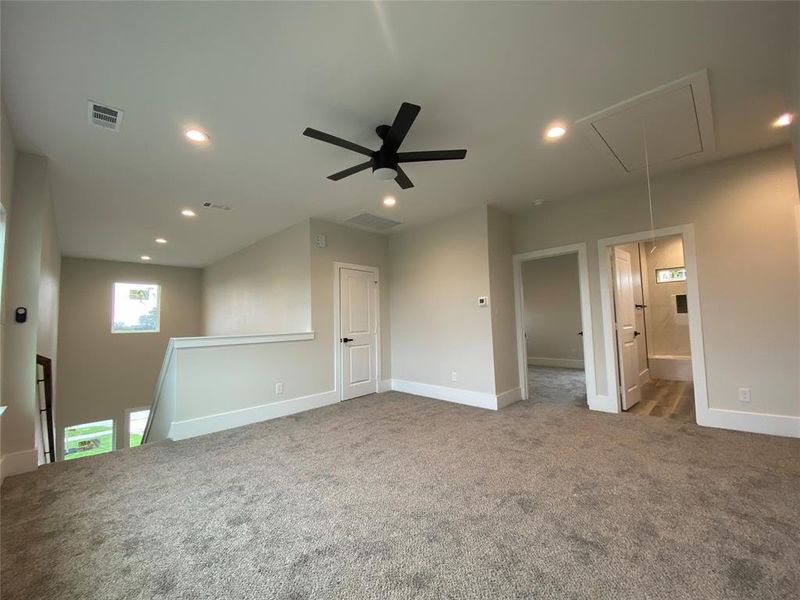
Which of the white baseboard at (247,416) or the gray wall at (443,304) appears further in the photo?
the gray wall at (443,304)

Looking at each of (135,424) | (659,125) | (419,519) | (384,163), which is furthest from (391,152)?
(135,424)

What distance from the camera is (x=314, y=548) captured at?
1.64 m

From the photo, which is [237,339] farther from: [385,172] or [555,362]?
[555,362]

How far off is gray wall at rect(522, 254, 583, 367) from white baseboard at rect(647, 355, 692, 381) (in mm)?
1507

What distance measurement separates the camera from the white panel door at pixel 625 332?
3920 millimetres

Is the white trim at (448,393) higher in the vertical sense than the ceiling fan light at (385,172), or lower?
lower

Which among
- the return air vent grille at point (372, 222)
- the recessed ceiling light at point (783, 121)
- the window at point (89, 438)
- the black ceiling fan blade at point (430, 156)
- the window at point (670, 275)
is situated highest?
the recessed ceiling light at point (783, 121)

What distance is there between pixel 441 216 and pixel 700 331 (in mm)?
3249

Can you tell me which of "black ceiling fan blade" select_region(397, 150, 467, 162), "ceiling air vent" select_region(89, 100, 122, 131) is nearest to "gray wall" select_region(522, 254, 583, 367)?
"black ceiling fan blade" select_region(397, 150, 467, 162)

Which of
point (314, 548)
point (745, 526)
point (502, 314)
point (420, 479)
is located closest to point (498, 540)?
point (420, 479)

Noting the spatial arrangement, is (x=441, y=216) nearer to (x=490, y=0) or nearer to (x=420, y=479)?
(x=490, y=0)

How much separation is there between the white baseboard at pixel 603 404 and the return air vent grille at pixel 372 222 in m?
3.55

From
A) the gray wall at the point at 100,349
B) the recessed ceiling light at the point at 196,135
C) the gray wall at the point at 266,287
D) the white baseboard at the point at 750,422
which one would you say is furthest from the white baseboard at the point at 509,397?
the gray wall at the point at 100,349

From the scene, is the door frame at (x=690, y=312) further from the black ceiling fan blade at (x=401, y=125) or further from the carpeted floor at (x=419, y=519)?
the black ceiling fan blade at (x=401, y=125)
